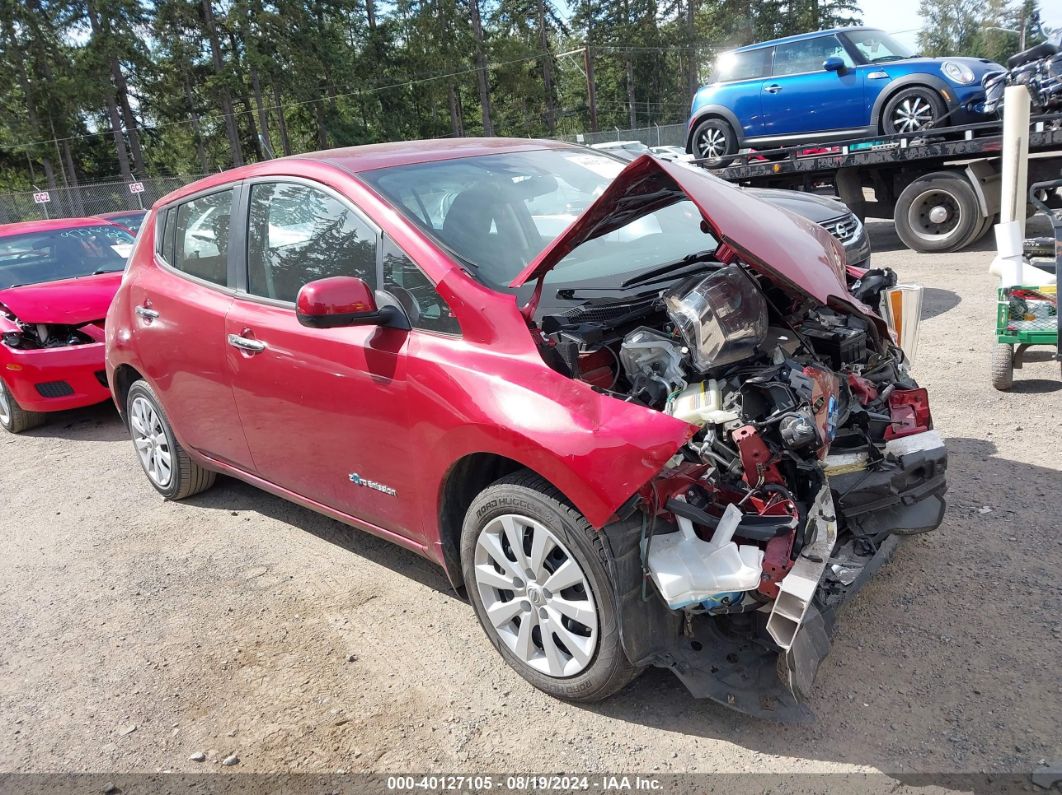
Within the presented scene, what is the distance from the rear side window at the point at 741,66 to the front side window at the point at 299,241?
977cm

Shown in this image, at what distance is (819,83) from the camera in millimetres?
10859

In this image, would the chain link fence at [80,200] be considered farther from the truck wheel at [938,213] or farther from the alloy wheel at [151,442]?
the alloy wheel at [151,442]

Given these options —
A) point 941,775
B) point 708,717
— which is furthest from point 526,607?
point 941,775

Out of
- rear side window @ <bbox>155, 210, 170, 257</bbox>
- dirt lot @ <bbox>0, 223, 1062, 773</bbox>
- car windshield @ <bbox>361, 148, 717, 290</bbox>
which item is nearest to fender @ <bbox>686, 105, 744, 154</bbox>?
dirt lot @ <bbox>0, 223, 1062, 773</bbox>

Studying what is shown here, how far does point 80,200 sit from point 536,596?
29.2m

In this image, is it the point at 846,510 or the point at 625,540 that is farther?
the point at 846,510

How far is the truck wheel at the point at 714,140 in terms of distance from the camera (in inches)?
470

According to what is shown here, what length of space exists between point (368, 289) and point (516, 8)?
1826 inches

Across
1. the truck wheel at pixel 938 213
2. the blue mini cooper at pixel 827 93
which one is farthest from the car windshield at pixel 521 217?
the blue mini cooper at pixel 827 93

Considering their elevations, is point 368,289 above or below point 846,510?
above

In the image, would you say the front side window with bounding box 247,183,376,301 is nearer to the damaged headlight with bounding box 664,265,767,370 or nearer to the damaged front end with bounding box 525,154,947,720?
the damaged front end with bounding box 525,154,947,720

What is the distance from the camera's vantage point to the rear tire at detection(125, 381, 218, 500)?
15.1 feet

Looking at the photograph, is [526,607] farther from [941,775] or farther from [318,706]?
[941,775]

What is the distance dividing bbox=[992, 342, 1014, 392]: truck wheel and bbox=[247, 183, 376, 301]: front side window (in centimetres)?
403
